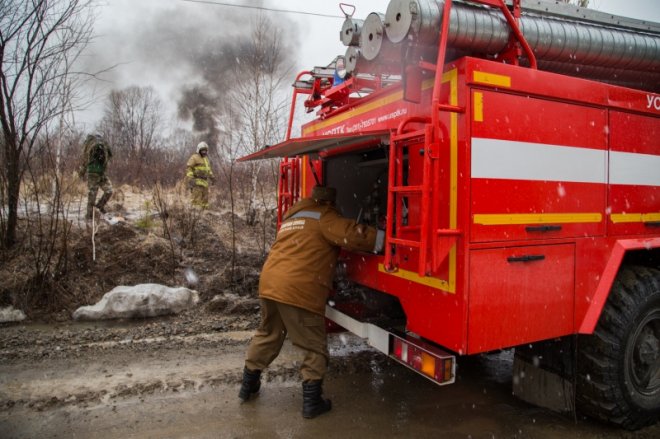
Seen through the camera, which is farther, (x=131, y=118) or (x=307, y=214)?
(x=131, y=118)

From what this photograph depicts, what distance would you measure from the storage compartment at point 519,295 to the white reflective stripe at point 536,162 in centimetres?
44

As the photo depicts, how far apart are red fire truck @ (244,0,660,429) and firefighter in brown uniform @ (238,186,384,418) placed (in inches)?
11.1

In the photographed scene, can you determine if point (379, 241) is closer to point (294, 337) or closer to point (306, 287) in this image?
point (306, 287)

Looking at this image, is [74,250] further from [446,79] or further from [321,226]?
[446,79]

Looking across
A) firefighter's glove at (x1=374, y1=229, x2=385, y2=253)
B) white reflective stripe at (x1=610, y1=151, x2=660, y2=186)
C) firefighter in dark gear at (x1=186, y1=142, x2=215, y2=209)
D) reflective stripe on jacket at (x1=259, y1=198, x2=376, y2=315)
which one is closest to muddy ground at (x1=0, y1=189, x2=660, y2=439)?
reflective stripe on jacket at (x1=259, y1=198, x2=376, y2=315)

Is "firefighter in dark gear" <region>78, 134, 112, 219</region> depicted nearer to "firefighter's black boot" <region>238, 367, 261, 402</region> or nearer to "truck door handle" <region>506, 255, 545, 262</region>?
"firefighter's black boot" <region>238, 367, 261, 402</region>

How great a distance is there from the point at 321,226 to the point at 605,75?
8.62ft

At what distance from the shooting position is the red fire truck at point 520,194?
260 centimetres

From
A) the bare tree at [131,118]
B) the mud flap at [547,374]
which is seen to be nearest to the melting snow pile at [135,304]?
the mud flap at [547,374]

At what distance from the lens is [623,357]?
125 inches

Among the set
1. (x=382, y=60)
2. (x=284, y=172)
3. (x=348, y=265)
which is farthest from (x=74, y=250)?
(x=382, y=60)

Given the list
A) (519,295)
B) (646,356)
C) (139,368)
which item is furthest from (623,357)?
(139,368)

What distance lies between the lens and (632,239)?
328cm

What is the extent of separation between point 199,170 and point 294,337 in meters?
7.46
